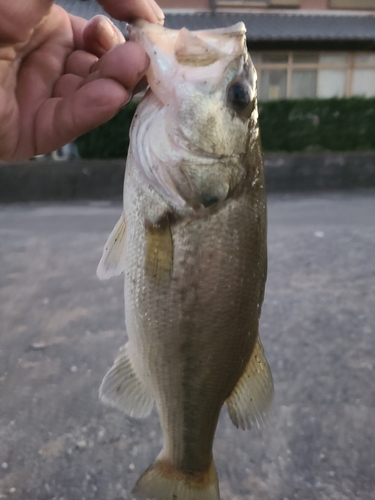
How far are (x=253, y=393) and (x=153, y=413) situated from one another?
1567mm

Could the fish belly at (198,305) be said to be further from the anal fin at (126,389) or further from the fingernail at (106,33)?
the fingernail at (106,33)

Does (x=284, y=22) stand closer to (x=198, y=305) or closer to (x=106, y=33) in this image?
(x=106, y=33)

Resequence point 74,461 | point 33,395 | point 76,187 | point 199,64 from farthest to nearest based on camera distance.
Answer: point 76,187 → point 33,395 → point 74,461 → point 199,64

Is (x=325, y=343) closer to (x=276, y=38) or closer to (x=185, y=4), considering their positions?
(x=276, y=38)

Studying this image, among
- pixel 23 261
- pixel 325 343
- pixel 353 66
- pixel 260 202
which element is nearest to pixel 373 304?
pixel 325 343

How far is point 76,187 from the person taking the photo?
9.70 m

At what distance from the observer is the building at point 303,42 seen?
1333 cm

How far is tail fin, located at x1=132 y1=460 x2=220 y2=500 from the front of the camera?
163 centimetres

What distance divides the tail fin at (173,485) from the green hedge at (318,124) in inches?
409

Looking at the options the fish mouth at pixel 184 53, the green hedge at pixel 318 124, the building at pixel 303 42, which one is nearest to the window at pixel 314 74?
the building at pixel 303 42

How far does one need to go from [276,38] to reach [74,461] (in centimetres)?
1264

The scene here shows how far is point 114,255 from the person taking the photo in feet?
5.08

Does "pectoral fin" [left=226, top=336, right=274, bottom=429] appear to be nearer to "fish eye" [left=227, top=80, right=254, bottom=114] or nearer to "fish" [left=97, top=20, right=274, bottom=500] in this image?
"fish" [left=97, top=20, right=274, bottom=500]

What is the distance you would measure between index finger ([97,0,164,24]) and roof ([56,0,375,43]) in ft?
38.8
